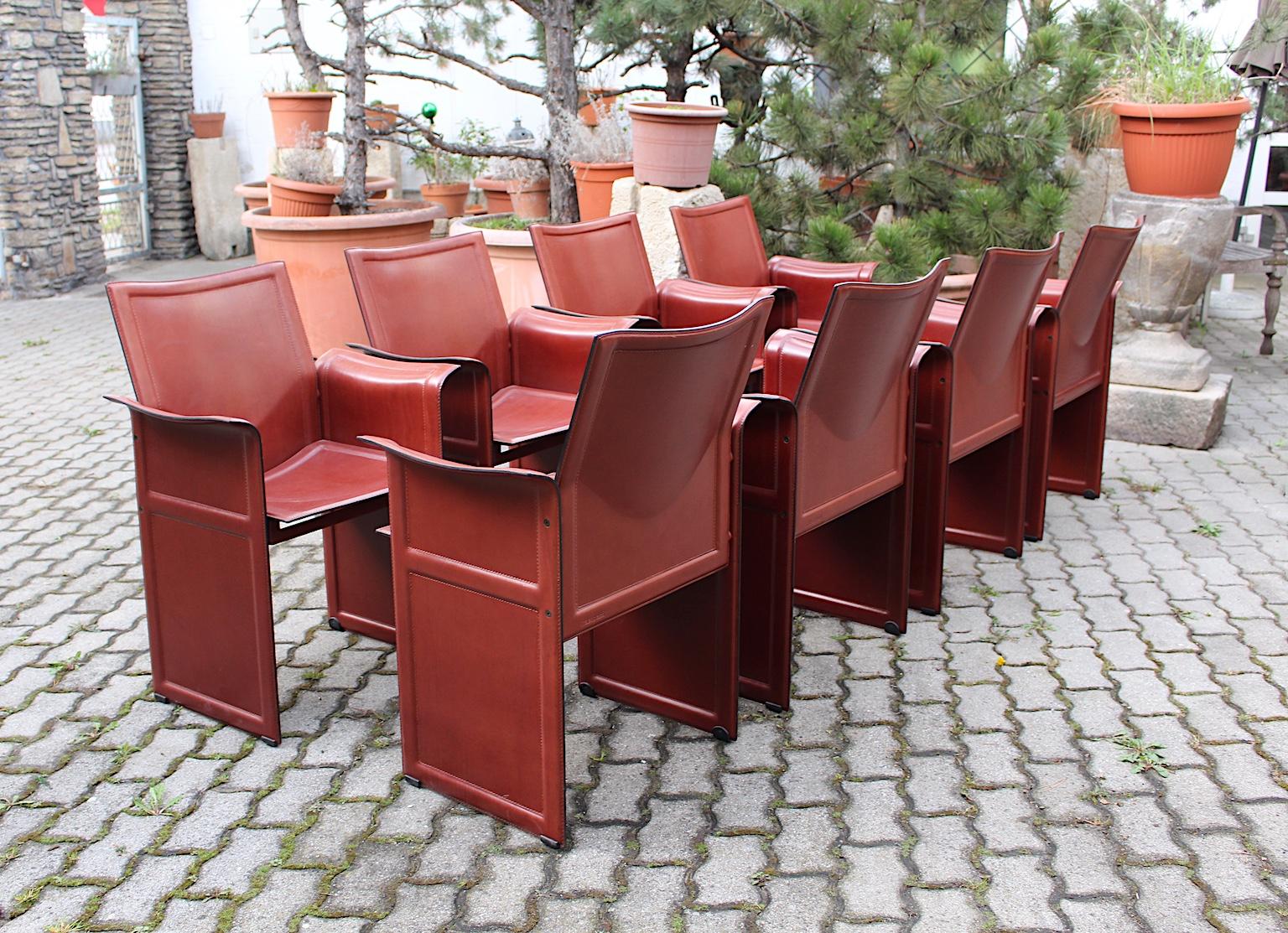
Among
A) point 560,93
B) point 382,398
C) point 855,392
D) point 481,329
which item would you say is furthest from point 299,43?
point 855,392

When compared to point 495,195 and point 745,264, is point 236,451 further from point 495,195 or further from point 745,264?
point 495,195

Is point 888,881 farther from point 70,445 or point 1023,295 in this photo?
point 70,445

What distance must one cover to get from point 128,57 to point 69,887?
9.30 m

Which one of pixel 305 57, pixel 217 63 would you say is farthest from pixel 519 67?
pixel 305 57

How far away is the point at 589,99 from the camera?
752cm

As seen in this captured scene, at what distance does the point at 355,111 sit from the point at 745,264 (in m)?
2.49

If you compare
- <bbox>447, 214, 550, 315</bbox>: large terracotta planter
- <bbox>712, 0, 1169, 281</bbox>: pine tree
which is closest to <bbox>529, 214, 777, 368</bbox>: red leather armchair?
<bbox>712, 0, 1169, 281</bbox>: pine tree

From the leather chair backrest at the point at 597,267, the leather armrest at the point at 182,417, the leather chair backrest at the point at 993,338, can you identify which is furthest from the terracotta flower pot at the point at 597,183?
the leather armrest at the point at 182,417

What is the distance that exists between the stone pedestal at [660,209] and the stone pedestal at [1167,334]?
1.73 metres

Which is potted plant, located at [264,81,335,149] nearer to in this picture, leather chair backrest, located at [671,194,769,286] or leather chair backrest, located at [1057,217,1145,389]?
leather chair backrest, located at [671,194,769,286]

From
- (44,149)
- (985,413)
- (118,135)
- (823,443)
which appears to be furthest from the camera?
(118,135)

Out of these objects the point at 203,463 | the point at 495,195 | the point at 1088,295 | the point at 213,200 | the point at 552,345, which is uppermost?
the point at 495,195

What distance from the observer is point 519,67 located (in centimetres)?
1091

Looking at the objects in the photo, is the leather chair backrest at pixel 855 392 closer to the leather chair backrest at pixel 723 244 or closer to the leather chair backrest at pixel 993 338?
the leather chair backrest at pixel 993 338
